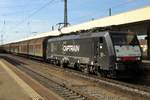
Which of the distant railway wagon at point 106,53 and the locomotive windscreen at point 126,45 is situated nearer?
the distant railway wagon at point 106,53

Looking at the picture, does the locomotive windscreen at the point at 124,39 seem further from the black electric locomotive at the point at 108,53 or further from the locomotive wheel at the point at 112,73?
the locomotive wheel at the point at 112,73

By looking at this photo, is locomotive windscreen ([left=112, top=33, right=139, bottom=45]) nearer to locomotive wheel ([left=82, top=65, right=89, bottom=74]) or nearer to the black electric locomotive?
the black electric locomotive

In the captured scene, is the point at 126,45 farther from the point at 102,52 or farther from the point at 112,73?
the point at 112,73

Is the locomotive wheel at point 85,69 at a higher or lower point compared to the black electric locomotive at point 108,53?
lower

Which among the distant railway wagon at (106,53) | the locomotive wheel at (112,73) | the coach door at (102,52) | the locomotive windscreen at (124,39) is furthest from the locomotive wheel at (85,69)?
the locomotive windscreen at (124,39)

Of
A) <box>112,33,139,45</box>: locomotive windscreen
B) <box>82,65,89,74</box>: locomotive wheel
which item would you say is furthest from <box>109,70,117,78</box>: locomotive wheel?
<box>82,65,89,74</box>: locomotive wheel

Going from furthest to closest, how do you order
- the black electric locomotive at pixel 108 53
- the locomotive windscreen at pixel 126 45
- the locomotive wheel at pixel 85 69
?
1. the locomotive wheel at pixel 85 69
2. the locomotive windscreen at pixel 126 45
3. the black electric locomotive at pixel 108 53

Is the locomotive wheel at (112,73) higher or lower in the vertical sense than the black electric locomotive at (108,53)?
lower

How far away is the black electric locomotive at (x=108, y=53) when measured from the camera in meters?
19.7

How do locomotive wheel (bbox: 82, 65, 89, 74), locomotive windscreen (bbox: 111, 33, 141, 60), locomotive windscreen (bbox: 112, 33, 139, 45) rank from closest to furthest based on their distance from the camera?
1. locomotive windscreen (bbox: 111, 33, 141, 60)
2. locomotive windscreen (bbox: 112, 33, 139, 45)
3. locomotive wheel (bbox: 82, 65, 89, 74)

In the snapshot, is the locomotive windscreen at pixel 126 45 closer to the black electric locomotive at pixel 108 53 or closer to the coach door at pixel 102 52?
the black electric locomotive at pixel 108 53

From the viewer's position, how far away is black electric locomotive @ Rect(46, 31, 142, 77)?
19.7 metres

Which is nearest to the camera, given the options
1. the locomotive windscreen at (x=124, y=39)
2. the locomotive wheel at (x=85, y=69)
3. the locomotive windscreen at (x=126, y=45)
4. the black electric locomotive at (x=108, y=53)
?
the black electric locomotive at (x=108, y=53)

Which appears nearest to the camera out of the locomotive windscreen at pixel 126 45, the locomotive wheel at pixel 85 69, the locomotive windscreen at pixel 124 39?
the locomotive windscreen at pixel 126 45
